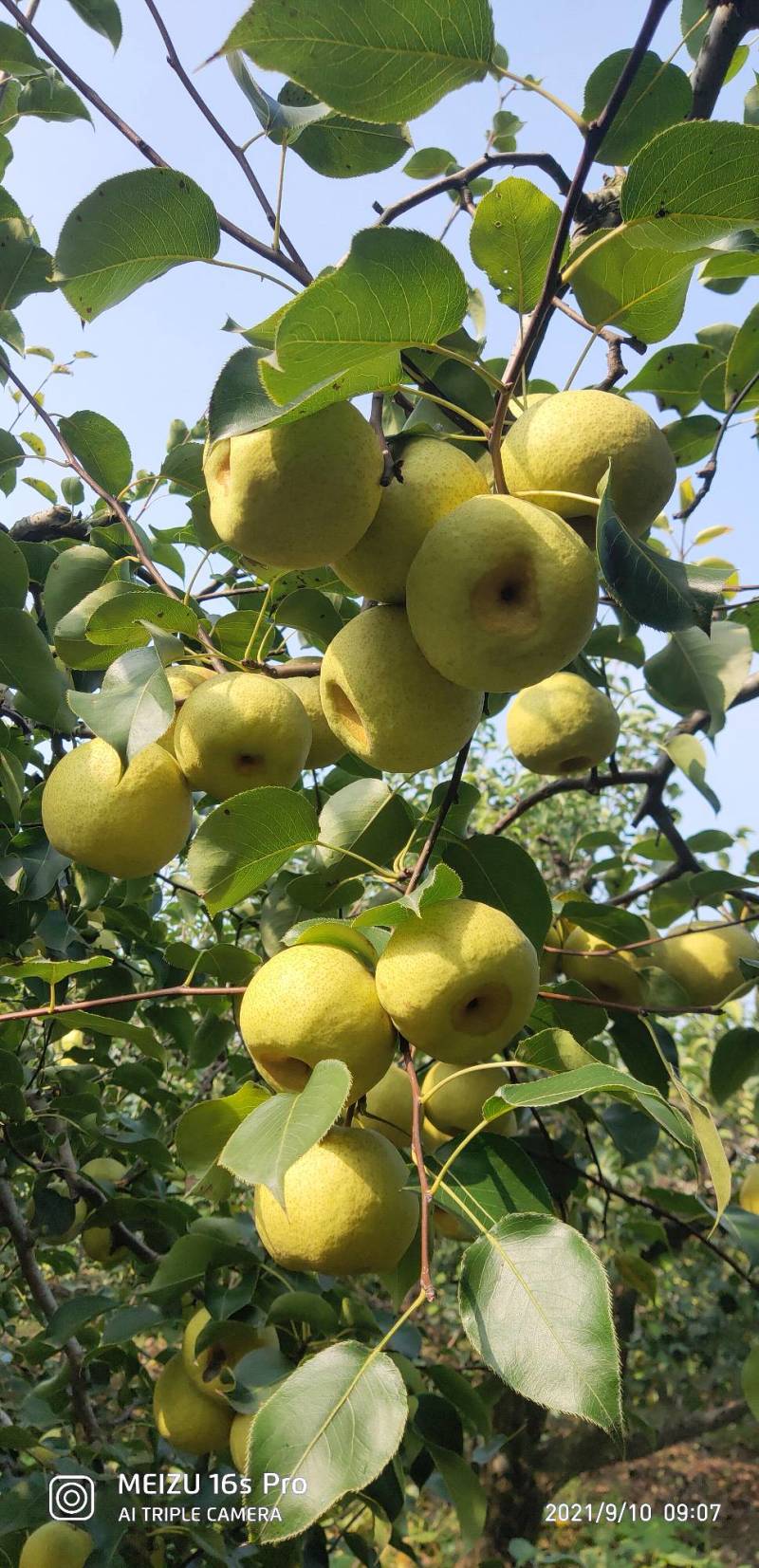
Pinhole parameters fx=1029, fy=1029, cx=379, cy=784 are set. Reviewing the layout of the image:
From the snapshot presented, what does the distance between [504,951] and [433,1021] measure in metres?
0.13

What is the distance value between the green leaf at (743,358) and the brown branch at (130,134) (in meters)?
0.79

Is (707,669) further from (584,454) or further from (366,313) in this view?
(366,313)

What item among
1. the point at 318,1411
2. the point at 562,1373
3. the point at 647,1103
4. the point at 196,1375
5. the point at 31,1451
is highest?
the point at 647,1103

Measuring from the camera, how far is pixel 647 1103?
1116mm

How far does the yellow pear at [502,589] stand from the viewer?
1.17 m

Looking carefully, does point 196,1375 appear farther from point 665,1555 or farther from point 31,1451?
point 665,1555

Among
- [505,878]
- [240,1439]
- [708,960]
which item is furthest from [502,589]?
[240,1439]

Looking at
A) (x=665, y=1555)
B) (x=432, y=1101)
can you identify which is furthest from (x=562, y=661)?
(x=665, y=1555)

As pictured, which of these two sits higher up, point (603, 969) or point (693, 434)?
point (693, 434)

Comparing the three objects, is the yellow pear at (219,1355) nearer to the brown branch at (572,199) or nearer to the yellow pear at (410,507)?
the yellow pear at (410,507)

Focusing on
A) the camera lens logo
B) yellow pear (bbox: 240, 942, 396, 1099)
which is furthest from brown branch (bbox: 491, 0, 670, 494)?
the camera lens logo

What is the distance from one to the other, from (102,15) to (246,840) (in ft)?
6.48

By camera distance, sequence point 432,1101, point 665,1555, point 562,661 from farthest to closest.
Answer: point 665,1555 < point 432,1101 < point 562,661

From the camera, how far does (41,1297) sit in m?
3.01
